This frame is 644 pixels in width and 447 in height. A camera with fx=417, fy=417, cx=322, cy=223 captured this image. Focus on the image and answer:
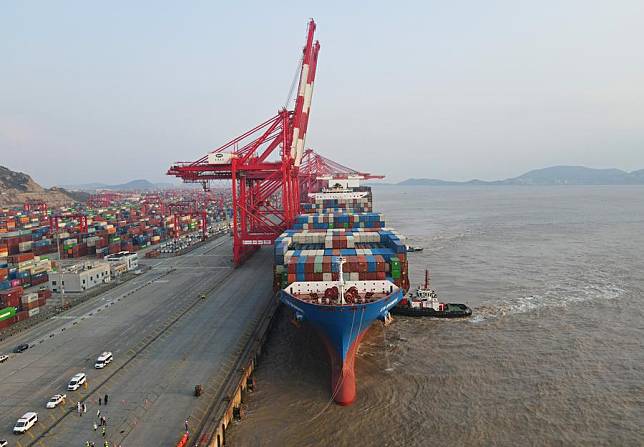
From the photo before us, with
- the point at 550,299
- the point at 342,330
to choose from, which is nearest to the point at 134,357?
the point at 342,330

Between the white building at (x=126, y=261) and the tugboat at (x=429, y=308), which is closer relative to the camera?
the tugboat at (x=429, y=308)

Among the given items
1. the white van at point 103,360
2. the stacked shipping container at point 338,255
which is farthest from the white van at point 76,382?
the stacked shipping container at point 338,255

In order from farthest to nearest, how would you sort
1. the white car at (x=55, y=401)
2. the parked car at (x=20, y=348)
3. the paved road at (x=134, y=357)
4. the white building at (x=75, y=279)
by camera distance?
→ the white building at (x=75, y=279)
the parked car at (x=20, y=348)
the white car at (x=55, y=401)
the paved road at (x=134, y=357)

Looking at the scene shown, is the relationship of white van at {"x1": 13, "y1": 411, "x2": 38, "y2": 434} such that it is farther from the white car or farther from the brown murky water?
the brown murky water

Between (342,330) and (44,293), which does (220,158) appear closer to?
(44,293)

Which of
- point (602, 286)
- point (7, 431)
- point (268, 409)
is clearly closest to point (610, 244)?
point (602, 286)

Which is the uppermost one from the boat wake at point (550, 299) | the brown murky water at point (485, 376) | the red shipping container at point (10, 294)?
the red shipping container at point (10, 294)

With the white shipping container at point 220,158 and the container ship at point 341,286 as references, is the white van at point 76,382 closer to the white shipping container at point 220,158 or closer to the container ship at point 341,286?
the container ship at point 341,286
